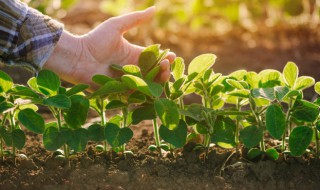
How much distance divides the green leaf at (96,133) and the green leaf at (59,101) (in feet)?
0.68

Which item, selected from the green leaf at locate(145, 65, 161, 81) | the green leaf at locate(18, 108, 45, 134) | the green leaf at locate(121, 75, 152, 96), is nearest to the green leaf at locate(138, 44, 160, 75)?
the green leaf at locate(145, 65, 161, 81)

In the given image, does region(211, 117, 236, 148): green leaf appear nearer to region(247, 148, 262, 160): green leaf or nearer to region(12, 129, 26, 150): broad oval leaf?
region(247, 148, 262, 160): green leaf

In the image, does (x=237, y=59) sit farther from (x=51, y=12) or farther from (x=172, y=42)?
(x=51, y=12)

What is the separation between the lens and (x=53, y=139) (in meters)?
2.21

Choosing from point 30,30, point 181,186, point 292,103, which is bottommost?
point 181,186

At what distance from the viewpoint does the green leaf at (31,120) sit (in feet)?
7.16

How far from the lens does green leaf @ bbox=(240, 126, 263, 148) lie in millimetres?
2225

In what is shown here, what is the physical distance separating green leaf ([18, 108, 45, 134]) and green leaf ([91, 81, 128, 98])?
21 centimetres

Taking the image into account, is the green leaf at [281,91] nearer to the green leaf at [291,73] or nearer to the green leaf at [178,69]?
the green leaf at [291,73]

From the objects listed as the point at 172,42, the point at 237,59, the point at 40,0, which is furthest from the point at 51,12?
the point at 237,59

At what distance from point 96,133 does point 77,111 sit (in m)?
0.13

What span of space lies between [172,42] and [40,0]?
1.08 m

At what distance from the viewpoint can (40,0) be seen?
15.5 feet

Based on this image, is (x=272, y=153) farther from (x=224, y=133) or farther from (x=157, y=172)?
(x=157, y=172)
